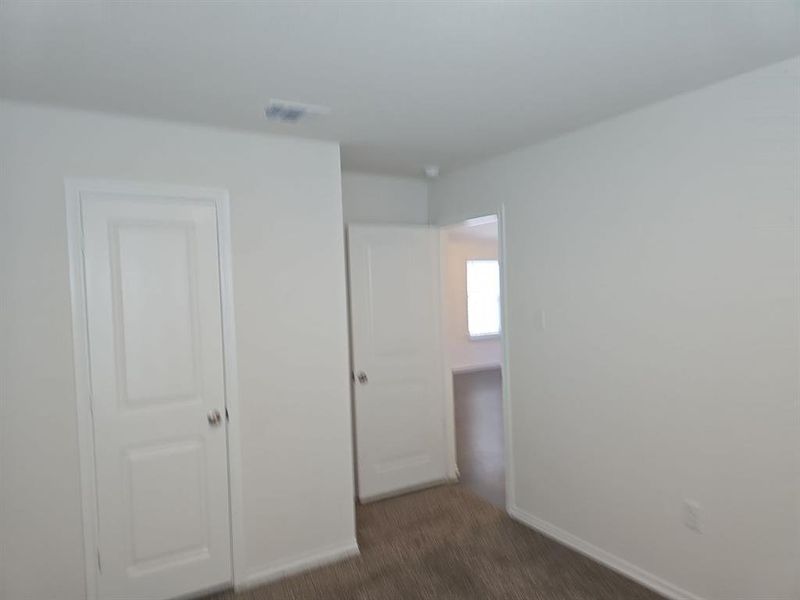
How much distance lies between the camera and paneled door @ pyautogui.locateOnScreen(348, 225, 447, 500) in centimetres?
364

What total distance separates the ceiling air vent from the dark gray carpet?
248 centimetres

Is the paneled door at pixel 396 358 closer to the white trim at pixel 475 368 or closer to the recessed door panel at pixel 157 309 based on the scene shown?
the recessed door panel at pixel 157 309

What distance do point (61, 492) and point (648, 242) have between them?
309 centimetres

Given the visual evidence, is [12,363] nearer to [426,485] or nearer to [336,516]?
[336,516]

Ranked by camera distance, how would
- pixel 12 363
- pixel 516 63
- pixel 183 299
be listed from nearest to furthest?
1. pixel 516 63
2. pixel 12 363
3. pixel 183 299

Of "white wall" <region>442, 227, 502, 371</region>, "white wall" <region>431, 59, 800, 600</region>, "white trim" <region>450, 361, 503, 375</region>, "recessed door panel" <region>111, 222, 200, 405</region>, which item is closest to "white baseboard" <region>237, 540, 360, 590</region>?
"recessed door panel" <region>111, 222, 200, 405</region>

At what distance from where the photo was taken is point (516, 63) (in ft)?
6.33

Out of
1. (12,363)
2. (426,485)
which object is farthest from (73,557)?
(426,485)

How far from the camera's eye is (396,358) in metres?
3.78

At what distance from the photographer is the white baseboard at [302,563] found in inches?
107

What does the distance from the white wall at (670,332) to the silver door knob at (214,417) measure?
1.92m

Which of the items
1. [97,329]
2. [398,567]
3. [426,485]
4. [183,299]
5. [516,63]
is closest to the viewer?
[516,63]

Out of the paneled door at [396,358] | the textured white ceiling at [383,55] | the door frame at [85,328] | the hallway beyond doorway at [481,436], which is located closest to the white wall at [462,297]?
the hallway beyond doorway at [481,436]

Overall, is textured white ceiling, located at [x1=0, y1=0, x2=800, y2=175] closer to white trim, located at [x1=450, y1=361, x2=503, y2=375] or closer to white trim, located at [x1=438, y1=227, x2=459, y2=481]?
white trim, located at [x1=438, y1=227, x2=459, y2=481]
